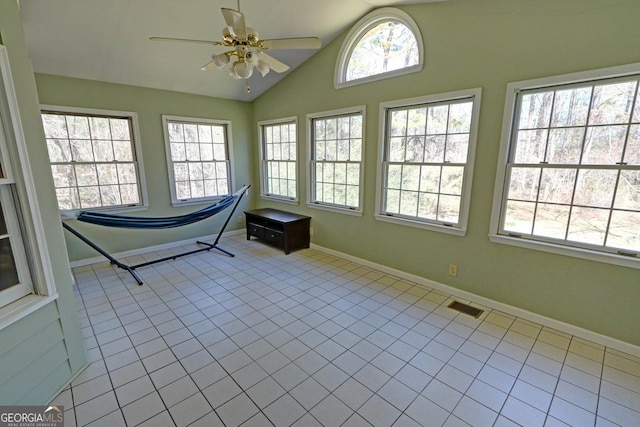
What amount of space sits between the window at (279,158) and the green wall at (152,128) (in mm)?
371

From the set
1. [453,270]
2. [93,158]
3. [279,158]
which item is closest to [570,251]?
[453,270]

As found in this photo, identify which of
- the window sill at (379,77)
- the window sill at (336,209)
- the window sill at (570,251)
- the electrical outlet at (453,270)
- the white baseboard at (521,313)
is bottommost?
the white baseboard at (521,313)

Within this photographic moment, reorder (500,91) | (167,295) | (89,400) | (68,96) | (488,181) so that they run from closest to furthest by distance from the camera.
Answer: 1. (89,400)
2. (500,91)
3. (488,181)
4. (167,295)
5. (68,96)

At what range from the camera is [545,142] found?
236cm

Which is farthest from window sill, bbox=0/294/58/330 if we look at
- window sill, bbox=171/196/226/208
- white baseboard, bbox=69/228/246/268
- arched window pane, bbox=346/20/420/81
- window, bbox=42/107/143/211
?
arched window pane, bbox=346/20/420/81

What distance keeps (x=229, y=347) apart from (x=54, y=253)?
1354 mm

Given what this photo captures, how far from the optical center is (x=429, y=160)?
10.1 ft

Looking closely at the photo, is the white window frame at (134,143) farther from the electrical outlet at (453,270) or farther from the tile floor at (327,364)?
the electrical outlet at (453,270)

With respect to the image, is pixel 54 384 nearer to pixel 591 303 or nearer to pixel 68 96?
pixel 68 96

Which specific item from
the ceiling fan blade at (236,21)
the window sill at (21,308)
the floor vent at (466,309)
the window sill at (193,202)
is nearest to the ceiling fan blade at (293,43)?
the ceiling fan blade at (236,21)

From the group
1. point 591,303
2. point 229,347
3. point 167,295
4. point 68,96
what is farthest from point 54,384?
point 591,303

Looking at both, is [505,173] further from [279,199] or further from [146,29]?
[146,29]

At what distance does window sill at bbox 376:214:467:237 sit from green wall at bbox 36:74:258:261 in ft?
10.0

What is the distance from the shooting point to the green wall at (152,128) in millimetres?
3490
